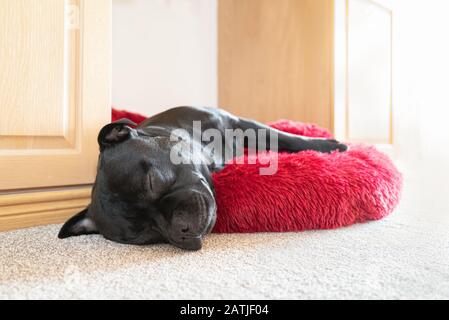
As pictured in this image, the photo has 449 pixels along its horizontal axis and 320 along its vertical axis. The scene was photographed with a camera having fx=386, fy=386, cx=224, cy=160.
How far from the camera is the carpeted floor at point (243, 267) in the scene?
2.12ft

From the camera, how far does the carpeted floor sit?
0.65 m

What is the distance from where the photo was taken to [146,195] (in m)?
0.92

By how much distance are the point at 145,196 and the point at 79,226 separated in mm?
283

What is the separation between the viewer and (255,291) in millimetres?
644

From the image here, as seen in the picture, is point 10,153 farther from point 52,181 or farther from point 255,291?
point 255,291

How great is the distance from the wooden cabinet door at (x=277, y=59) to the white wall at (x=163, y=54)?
0.12m

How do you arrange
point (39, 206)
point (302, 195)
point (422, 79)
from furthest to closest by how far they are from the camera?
point (422, 79) → point (39, 206) → point (302, 195)

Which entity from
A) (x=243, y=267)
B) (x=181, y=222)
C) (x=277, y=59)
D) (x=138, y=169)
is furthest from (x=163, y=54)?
(x=243, y=267)

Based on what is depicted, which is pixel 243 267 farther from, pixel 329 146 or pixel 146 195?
pixel 329 146

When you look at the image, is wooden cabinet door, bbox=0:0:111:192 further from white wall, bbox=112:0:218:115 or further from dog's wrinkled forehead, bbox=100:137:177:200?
white wall, bbox=112:0:218:115

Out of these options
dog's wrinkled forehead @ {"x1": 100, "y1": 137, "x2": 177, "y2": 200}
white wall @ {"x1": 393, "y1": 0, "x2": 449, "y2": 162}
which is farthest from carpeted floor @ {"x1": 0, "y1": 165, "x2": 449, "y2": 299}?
white wall @ {"x1": 393, "y1": 0, "x2": 449, "y2": 162}

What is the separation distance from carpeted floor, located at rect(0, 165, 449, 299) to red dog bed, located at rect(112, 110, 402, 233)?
55mm

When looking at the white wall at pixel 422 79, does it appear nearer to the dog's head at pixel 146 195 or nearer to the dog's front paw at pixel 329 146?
the dog's front paw at pixel 329 146
